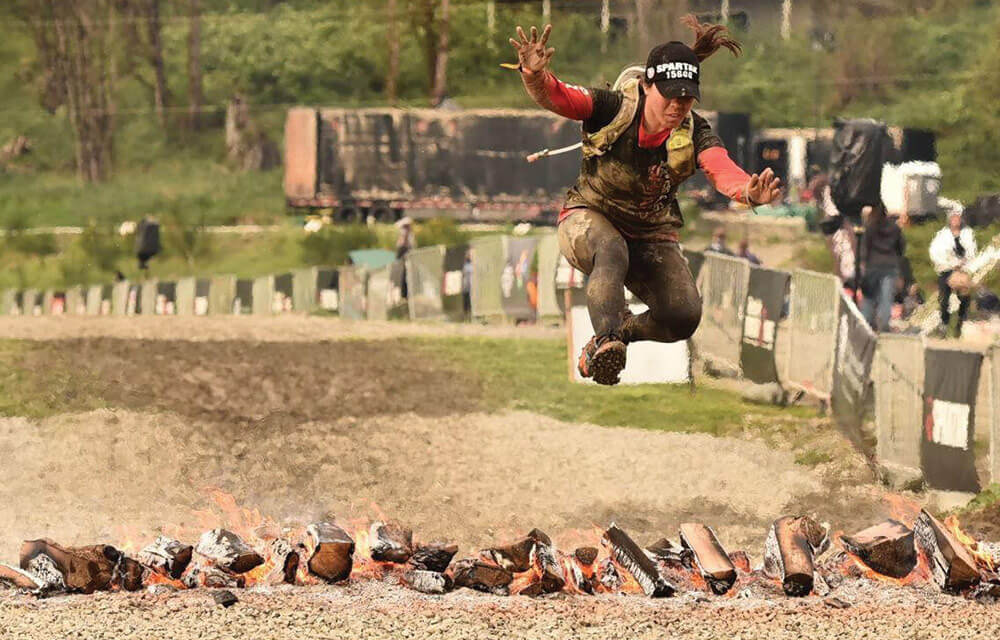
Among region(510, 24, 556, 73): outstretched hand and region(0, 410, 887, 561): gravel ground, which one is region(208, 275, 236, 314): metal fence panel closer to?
region(0, 410, 887, 561): gravel ground

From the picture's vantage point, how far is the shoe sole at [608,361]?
29.7 ft

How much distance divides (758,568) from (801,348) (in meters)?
7.56

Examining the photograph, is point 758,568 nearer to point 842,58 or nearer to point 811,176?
point 811,176

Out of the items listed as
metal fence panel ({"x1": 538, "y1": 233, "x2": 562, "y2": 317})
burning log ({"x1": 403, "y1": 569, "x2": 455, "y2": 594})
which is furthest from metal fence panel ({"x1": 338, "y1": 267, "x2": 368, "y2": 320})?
burning log ({"x1": 403, "y1": 569, "x2": 455, "y2": 594})

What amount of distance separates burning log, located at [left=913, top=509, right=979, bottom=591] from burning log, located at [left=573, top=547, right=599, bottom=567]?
6.95 ft

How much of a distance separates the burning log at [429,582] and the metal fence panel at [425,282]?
18.3m

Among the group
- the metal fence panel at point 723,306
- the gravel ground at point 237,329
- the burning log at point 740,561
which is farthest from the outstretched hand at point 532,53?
the gravel ground at point 237,329

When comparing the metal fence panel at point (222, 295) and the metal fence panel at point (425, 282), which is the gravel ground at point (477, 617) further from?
the metal fence panel at point (222, 295)

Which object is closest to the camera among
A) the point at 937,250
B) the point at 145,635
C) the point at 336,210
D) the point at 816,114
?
the point at 145,635

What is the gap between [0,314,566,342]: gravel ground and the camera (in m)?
24.2

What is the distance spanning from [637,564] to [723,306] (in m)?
10.2

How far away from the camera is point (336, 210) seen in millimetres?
49219

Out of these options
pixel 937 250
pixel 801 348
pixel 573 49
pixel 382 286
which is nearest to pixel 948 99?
pixel 573 49

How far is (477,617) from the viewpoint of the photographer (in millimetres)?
9758
